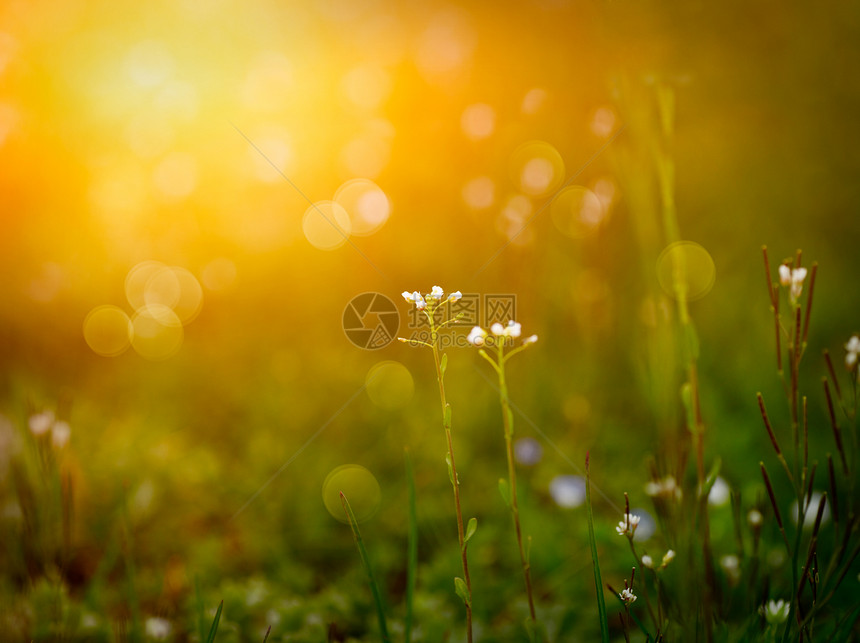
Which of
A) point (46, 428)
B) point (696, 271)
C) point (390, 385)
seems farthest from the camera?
point (696, 271)

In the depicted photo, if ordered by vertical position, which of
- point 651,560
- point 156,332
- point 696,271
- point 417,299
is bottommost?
point 651,560

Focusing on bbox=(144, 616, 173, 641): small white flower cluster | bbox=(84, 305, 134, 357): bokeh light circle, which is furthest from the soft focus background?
bbox=(144, 616, 173, 641): small white flower cluster

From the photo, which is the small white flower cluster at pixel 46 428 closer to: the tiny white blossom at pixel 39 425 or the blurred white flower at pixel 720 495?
the tiny white blossom at pixel 39 425

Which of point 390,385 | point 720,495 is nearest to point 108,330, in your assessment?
point 390,385

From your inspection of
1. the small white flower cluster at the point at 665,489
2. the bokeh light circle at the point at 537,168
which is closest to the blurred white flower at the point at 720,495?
the small white flower cluster at the point at 665,489

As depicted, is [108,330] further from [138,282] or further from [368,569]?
[368,569]

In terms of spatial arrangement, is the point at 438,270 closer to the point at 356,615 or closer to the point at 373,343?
the point at 373,343
